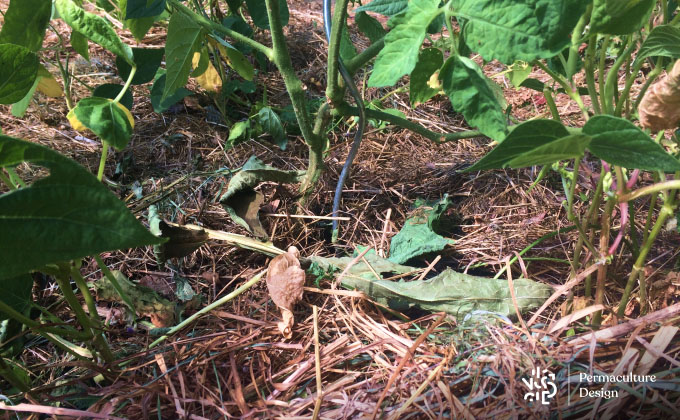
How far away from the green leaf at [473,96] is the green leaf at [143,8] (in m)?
0.65

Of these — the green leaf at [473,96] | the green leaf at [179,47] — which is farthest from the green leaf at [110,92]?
the green leaf at [473,96]

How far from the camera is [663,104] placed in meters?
0.65

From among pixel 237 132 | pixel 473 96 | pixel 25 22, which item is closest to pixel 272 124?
pixel 237 132

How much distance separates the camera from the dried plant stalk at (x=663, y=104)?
630mm

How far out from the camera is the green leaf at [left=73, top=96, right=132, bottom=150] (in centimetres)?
75

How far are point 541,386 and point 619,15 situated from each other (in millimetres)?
529

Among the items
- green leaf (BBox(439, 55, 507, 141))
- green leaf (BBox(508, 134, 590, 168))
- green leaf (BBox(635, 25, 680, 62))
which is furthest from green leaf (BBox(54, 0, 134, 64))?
green leaf (BBox(635, 25, 680, 62))

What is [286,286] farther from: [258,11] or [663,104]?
[258,11]

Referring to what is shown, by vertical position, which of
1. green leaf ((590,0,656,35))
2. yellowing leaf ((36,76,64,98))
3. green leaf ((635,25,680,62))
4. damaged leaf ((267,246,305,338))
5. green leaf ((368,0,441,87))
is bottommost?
damaged leaf ((267,246,305,338))

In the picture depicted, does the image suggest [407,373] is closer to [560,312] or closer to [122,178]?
[560,312]

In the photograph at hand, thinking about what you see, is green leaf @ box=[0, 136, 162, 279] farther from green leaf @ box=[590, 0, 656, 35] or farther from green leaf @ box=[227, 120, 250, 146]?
green leaf @ box=[227, 120, 250, 146]

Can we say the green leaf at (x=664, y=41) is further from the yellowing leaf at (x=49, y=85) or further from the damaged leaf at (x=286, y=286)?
the yellowing leaf at (x=49, y=85)

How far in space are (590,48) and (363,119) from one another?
51 cm

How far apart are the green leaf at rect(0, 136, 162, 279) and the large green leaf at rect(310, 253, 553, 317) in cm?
51
